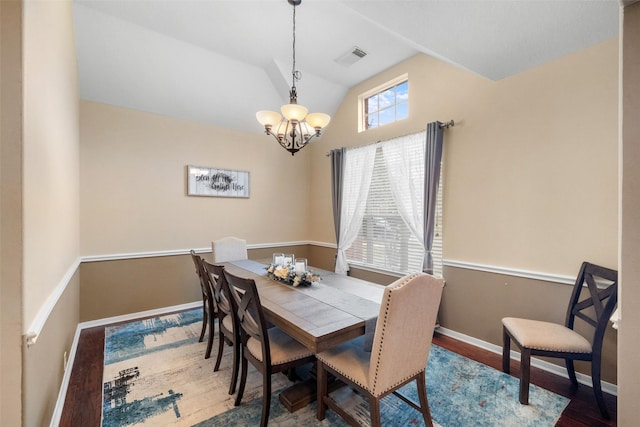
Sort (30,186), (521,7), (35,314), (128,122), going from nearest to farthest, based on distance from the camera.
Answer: (30,186), (35,314), (521,7), (128,122)

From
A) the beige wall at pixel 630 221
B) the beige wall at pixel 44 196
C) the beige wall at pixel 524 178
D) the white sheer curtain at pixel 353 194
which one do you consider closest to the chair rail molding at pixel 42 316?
the beige wall at pixel 44 196

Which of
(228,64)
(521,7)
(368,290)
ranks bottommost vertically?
(368,290)

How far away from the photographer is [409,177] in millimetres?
3355

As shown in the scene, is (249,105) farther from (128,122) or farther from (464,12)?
(464,12)

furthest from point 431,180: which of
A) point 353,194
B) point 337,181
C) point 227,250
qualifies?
point 227,250

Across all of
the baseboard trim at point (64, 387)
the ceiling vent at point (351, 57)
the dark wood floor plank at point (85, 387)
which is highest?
the ceiling vent at point (351, 57)

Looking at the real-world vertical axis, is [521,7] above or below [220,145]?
above

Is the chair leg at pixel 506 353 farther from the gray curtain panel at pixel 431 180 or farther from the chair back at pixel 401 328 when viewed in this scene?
the chair back at pixel 401 328

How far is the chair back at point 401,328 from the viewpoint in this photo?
145 cm

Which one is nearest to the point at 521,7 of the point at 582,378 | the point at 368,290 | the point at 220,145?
the point at 368,290

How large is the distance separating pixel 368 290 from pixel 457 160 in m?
1.77

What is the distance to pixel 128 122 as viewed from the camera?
3531mm

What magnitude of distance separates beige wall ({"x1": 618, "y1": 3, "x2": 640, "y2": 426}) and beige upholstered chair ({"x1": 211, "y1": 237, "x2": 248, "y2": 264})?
3.44 meters

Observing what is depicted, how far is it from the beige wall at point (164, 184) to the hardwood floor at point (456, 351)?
1301 mm
